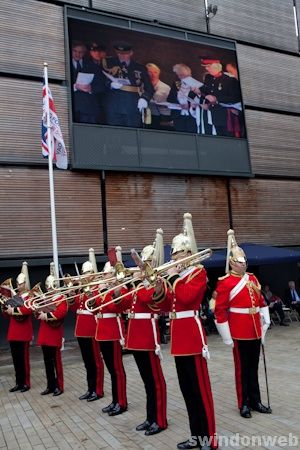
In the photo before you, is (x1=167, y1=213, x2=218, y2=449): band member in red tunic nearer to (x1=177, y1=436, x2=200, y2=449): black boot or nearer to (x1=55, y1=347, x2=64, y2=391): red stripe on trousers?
(x1=177, y1=436, x2=200, y2=449): black boot

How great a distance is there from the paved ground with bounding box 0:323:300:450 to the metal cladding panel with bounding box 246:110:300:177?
9915 millimetres

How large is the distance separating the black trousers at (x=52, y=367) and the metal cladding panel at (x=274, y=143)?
1187 centimetres

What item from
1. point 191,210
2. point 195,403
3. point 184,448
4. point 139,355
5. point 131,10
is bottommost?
point 184,448

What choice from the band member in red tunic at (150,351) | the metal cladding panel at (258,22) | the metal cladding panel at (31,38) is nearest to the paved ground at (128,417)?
the band member in red tunic at (150,351)

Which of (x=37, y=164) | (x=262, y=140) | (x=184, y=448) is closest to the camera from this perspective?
(x=184, y=448)

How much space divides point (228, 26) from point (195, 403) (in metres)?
16.5

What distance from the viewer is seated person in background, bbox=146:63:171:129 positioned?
50.7 feet

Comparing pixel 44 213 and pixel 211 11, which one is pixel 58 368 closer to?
pixel 44 213

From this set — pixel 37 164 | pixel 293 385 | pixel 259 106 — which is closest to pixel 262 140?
pixel 259 106

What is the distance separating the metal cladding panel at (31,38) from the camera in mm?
13664

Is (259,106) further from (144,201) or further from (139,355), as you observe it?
(139,355)

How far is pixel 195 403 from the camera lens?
15.1 ft

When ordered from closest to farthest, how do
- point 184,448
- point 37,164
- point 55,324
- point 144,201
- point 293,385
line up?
point 184,448 → point 293,385 → point 55,324 → point 37,164 → point 144,201

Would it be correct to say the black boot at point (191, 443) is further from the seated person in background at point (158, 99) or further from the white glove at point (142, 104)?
the white glove at point (142, 104)
